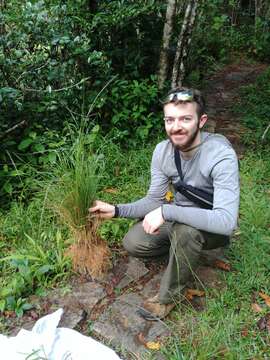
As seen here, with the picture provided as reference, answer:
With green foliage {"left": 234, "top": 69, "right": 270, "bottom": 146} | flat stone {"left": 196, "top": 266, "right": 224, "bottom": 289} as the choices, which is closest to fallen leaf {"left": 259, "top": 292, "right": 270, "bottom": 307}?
flat stone {"left": 196, "top": 266, "right": 224, "bottom": 289}

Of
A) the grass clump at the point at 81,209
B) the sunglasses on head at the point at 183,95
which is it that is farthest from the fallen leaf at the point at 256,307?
the sunglasses on head at the point at 183,95

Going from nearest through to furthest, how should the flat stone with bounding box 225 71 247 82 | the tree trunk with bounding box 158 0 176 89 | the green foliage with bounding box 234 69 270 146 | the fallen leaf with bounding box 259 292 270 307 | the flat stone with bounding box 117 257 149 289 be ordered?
the fallen leaf with bounding box 259 292 270 307 → the flat stone with bounding box 117 257 149 289 → the tree trunk with bounding box 158 0 176 89 → the green foliage with bounding box 234 69 270 146 → the flat stone with bounding box 225 71 247 82

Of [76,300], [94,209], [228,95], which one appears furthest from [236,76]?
[76,300]

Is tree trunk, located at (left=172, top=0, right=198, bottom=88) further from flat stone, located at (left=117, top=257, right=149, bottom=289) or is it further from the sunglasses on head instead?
flat stone, located at (left=117, top=257, right=149, bottom=289)

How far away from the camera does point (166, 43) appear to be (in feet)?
16.1

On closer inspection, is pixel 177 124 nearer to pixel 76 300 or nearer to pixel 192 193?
pixel 192 193

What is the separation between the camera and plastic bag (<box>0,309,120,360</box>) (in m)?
2.30

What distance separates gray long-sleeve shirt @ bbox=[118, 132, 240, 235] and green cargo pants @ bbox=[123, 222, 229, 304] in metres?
0.10

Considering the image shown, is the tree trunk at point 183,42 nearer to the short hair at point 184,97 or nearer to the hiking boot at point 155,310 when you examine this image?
the short hair at point 184,97

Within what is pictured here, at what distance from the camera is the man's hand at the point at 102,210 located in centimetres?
284

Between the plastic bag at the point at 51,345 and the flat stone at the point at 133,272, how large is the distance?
594mm

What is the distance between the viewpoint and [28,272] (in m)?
2.88

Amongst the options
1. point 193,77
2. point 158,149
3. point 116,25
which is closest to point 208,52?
point 193,77

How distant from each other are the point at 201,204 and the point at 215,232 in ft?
1.13
